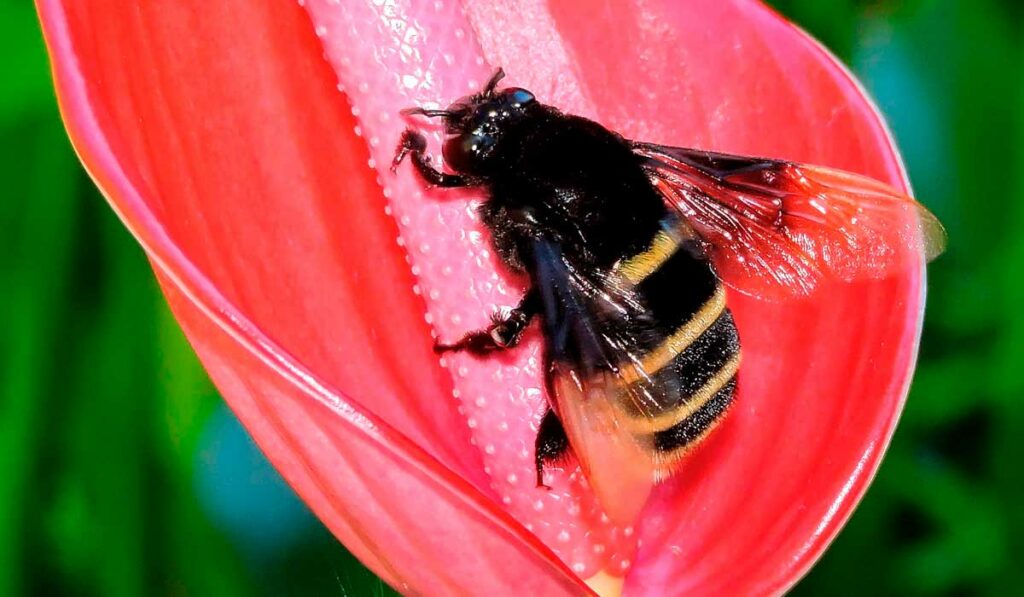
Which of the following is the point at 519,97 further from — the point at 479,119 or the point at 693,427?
the point at 693,427

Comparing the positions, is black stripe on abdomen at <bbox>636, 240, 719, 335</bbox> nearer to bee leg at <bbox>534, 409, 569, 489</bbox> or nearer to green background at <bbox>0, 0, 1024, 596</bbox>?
bee leg at <bbox>534, 409, 569, 489</bbox>

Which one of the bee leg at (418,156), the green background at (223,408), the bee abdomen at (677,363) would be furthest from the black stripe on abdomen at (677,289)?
the green background at (223,408)

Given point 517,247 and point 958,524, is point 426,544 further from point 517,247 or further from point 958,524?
point 958,524

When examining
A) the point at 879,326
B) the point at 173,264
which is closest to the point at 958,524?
the point at 879,326

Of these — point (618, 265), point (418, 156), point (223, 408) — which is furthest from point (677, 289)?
point (223, 408)

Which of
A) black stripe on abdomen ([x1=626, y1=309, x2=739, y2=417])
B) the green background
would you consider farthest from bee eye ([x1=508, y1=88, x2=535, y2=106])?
the green background

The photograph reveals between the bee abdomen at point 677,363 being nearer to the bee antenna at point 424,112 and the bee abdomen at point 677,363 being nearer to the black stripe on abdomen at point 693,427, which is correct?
the black stripe on abdomen at point 693,427
